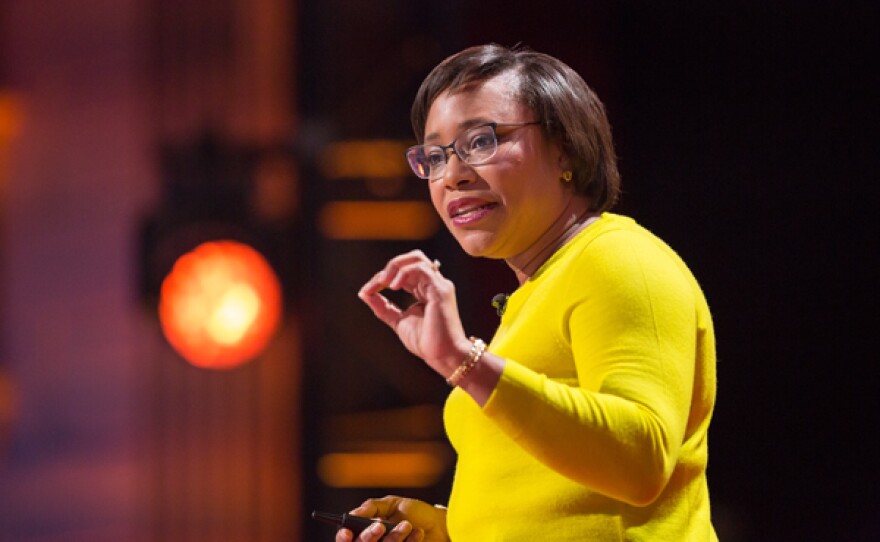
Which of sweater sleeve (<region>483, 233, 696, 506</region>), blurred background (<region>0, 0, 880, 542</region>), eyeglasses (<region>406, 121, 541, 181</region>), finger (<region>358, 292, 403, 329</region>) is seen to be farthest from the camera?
blurred background (<region>0, 0, 880, 542</region>)

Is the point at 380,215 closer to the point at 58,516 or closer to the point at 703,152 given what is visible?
the point at 703,152

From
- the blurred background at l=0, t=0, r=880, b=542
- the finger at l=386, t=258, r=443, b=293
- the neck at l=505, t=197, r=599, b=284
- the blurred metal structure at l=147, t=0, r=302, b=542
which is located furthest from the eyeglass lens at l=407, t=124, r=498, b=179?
the blurred metal structure at l=147, t=0, r=302, b=542

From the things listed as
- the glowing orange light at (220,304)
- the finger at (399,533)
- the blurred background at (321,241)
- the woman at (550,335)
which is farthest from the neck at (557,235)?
the glowing orange light at (220,304)

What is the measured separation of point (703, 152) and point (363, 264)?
1350 millimetres

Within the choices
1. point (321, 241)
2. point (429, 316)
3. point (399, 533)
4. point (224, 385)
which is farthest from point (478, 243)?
point (224, 385)

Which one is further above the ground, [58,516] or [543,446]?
[543,446]

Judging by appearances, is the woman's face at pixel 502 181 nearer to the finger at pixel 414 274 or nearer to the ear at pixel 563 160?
→ the ear at pixel 563 160

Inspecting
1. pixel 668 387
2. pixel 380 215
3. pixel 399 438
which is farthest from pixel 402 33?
pixel 668 387

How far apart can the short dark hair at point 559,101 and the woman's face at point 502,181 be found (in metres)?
0.01

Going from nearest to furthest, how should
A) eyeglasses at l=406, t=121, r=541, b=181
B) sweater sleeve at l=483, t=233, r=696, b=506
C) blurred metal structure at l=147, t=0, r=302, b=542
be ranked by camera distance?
sweater sleeve at l=483, t=233, r=696, b=506 → eyeglasses at l=406, t=121, r=541, b=181 → blurred metal structure at l=147, t=0, r=302, b=542

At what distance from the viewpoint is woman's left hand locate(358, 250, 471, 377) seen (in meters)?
1.06

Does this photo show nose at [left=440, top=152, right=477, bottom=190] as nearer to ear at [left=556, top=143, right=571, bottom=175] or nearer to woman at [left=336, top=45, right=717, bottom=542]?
woman at [left=336, top=45, right=717, bottom=542]

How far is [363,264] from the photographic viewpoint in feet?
11.0

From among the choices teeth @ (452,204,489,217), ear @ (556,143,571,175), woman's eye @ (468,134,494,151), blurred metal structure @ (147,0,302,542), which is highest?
woman's eye @ (468,134,494,151)
